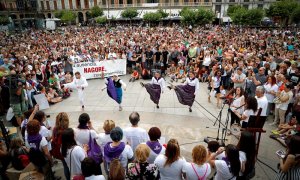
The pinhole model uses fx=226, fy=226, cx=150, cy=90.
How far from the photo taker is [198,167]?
3.41m

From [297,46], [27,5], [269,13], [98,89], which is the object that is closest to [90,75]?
[98,89]

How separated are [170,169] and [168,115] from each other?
5.15m

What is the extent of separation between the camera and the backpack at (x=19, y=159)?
4.28 meters

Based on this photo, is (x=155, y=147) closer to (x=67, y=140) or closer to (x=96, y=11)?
(x=67, y=140)

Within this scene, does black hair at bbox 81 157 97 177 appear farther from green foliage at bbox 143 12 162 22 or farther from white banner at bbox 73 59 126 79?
green foliage at bbox 143 12 162 22

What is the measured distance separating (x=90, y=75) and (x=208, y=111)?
24.6 feet

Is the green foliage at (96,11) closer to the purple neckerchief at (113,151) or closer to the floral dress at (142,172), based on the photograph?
the purple neckerchief at (113,151)

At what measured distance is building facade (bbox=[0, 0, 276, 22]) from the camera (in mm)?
52219

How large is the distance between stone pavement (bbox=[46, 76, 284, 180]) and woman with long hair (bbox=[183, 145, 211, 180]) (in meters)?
2.50

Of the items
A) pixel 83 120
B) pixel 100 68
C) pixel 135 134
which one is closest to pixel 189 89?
pixel 135 134

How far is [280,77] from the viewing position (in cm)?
774

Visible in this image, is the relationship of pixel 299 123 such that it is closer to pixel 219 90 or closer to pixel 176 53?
pixel 219 90

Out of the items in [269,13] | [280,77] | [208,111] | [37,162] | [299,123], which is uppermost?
[269,13]

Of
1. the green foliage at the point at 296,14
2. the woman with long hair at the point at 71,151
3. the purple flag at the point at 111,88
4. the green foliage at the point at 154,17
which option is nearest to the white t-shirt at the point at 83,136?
the woman with long hair at the point at 71,151
